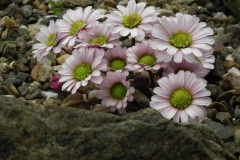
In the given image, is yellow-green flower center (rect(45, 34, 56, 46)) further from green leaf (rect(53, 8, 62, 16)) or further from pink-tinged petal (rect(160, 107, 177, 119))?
green leaf (rect(53, 8, 62, 16))

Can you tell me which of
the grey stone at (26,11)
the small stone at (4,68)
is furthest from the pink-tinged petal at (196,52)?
the grey stone at (26,11)

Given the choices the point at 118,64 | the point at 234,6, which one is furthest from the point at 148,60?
the point at 234,6

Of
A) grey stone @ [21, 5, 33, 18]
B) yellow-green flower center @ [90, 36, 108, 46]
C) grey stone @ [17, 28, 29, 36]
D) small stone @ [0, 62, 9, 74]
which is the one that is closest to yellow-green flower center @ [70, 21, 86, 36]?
yellow-green flower center @ [90, 36, 108, 46]

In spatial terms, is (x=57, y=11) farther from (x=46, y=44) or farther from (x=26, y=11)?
(x=46, y=44)

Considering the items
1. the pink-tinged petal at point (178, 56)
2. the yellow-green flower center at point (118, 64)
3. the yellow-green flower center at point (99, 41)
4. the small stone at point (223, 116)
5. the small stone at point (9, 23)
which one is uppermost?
the pink-tinged petal at point (178, 56)

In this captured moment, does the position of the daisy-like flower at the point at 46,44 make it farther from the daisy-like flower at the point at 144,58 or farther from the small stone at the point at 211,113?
the small stone at the point at 211,113

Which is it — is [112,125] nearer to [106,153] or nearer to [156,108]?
[106,153]

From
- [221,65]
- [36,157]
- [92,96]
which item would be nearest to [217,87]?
[221,65]
